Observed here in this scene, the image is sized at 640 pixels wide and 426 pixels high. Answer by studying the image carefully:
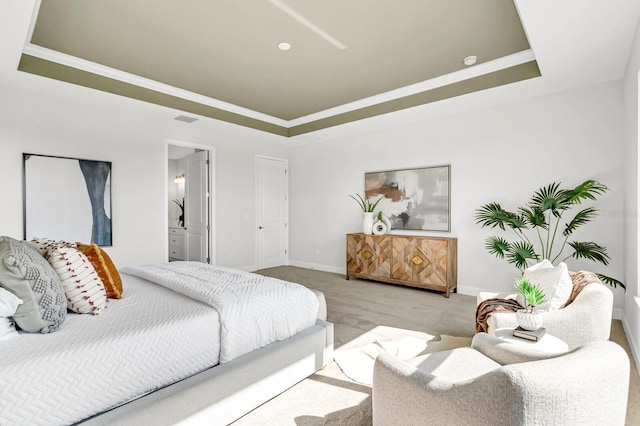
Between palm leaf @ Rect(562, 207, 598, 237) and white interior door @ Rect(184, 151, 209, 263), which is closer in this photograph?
palm leaf @ Rect(562, 207, 598, 237)

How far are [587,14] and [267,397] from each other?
3.51m

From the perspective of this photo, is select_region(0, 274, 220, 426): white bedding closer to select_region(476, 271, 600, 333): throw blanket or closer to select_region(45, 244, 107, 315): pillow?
select_region(45, 244, 107, 315): pillow

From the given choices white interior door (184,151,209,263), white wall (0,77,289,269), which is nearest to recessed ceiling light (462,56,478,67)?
white wall (0,77,289,269)

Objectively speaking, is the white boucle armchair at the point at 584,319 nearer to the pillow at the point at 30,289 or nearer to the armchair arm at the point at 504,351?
the armchair arm at the point at 504,351

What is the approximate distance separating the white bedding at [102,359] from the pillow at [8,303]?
12 cm

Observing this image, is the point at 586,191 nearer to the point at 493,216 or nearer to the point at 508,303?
the point at 493,216

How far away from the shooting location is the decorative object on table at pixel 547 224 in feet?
Result: 11.4

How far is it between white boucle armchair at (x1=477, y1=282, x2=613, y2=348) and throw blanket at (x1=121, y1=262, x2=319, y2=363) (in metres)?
1.46

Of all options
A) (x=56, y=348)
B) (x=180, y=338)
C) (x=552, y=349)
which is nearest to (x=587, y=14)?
(x=552, y=349)

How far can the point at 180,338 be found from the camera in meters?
1.69

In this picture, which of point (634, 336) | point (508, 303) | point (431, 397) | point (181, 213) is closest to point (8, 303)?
point (431, 397)

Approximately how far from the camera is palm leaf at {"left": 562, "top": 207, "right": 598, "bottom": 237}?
351 centimetres

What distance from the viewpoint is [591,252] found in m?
3.40

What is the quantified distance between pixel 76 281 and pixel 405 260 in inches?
156
